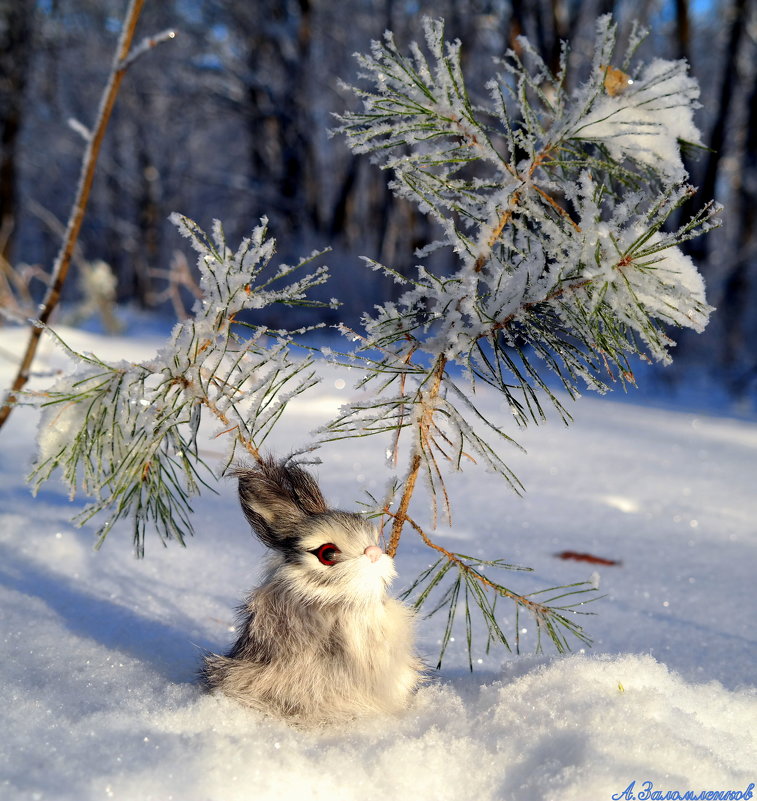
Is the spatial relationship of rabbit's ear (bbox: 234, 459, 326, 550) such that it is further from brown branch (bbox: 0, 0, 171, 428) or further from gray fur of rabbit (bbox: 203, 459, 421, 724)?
brown branch (bbox: 0, 0, 171, 428)

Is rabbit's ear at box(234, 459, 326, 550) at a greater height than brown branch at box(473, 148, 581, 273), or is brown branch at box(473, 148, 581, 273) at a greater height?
brown branch at box(473, 148, 581, 273)

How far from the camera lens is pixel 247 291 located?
1074mm

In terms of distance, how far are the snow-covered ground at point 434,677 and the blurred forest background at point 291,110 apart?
475cm

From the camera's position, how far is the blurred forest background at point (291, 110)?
26.2 feet

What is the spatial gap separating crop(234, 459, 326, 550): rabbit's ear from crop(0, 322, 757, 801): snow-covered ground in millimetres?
233

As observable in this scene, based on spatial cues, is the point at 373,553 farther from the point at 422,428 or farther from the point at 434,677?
the point at 434,677

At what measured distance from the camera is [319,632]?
38.2 inches

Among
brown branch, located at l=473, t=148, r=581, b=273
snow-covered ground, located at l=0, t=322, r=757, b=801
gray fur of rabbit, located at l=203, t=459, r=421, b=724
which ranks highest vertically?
brown branch, located at l=473, t=148, r=581, b=273

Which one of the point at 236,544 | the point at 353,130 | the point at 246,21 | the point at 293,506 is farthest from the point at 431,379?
the point at 246,21

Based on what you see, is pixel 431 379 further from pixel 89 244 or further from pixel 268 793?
pixel 89 244

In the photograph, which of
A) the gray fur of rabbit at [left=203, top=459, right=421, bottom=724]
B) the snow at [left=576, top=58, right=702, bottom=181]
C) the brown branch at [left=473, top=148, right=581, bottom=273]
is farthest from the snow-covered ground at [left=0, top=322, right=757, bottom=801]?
the snow at [left=576, top=58, right=702, bottom=181]

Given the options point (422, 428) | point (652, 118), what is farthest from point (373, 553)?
point (652, 118)

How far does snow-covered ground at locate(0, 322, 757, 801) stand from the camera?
846mm

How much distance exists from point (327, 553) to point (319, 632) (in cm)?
11
